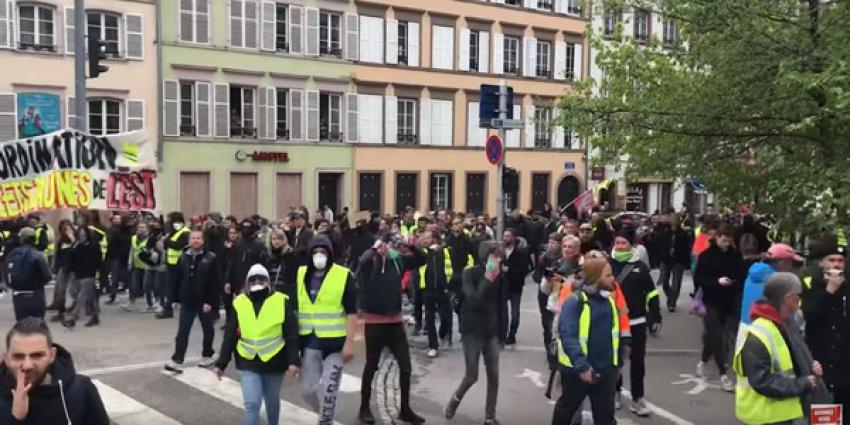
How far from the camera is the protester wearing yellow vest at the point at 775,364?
A: 16.4ft

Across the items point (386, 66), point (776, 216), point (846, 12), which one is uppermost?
point (386, 66)

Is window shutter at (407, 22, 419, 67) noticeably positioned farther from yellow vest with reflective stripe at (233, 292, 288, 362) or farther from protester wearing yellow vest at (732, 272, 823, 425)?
protester wearing yellow vest at (732, 272, 823, 425)

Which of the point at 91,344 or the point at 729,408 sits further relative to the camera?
the point at 91,344

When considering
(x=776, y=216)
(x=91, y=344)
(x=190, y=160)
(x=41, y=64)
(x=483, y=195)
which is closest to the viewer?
(x=776, y=216)

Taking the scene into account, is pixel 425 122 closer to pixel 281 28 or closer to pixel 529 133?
pixel 529 133

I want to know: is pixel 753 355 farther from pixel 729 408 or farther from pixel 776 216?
pixel 776 216

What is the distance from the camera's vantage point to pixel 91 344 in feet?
36.2

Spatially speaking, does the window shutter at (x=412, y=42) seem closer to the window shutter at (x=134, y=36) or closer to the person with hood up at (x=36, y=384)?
the window shutter at (x=134, y=36)

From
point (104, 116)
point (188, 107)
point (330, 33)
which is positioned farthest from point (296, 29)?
point (104, 116)

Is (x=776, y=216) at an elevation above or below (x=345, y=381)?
above

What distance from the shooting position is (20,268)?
9.86 metres

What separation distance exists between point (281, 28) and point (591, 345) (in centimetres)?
2535

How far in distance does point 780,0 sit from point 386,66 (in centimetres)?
2239

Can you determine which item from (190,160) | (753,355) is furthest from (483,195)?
(753,355)
